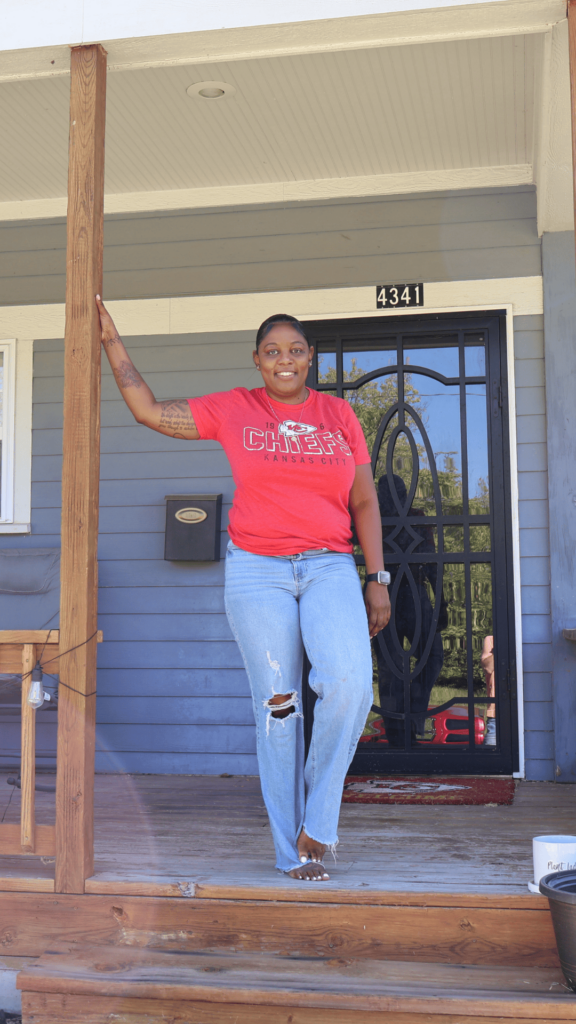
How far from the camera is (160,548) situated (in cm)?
450

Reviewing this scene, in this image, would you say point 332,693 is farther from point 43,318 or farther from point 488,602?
point 43,318

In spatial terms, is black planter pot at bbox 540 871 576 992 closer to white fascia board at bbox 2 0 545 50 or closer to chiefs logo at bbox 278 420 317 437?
chiefs logo at bbox 278 420 317 437

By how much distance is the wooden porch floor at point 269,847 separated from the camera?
7.82 ft

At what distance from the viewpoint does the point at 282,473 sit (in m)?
2.54

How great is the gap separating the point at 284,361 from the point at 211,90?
1761 millimetres

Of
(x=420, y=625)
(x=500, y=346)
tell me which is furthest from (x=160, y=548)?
(x=500, y=346)

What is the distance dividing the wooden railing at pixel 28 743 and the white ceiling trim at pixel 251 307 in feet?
7.64

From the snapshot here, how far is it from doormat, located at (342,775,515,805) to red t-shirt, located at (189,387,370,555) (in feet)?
4.99

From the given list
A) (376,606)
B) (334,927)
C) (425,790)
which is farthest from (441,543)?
(334,927)

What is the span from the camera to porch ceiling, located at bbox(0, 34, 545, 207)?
11.8 ft

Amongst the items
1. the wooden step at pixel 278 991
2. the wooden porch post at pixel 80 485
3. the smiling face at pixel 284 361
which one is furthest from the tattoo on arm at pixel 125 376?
the wooden step at pixel 278 991

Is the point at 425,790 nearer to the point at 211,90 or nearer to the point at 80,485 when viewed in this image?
the point at 80,485

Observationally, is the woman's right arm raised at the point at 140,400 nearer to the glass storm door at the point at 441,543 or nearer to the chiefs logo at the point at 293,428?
the chiefs logo at the point at 293,428

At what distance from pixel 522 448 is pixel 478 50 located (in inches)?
65.8
